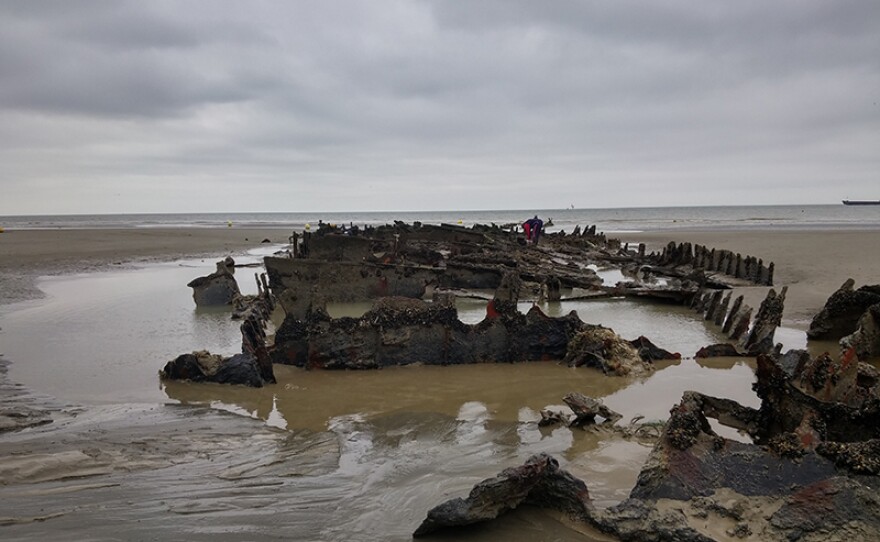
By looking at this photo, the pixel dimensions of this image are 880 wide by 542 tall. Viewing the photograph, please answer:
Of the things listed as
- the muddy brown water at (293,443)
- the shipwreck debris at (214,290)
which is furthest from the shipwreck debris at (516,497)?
the shipwreck debris at (214,290)

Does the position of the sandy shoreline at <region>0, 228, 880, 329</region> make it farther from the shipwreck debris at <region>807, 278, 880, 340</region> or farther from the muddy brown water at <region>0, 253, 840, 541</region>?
the muddy brown water at <region>0, 253, 840, 541</region>

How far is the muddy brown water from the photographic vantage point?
380 centimetres

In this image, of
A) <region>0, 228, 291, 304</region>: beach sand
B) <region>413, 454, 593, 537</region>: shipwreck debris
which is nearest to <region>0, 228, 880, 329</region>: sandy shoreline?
<region>0, 228, 291, 304</region>: beach sand

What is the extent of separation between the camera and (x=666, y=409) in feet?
20.2

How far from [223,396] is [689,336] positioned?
7.17m

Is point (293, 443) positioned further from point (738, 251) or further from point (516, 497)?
point (738, 251)

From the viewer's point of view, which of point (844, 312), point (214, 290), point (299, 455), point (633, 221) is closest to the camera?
point (299, 455)

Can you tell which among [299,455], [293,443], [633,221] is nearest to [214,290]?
[293,443]

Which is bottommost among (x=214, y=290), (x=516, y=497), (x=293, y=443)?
(x=293, y=443)

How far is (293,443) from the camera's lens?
530 cm

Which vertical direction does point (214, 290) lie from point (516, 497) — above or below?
above

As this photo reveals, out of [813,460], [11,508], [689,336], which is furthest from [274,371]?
[689,336]

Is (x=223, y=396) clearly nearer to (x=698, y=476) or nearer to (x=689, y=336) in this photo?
(x=698, y=476)

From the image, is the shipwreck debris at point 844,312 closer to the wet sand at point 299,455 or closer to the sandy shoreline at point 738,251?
the sandy shoreline at point 738,251
